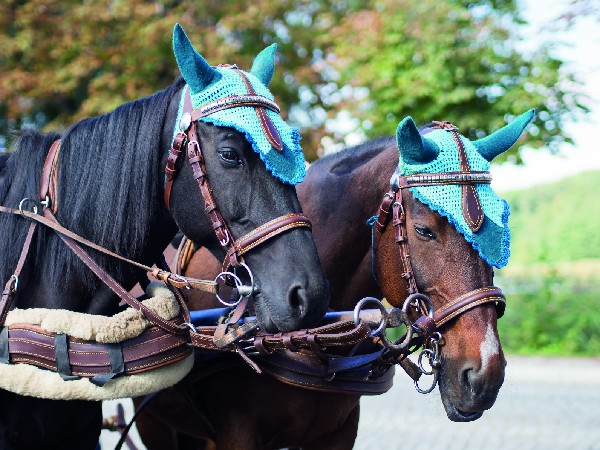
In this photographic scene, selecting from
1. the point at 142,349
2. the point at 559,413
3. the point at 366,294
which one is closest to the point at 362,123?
the point at 559,413

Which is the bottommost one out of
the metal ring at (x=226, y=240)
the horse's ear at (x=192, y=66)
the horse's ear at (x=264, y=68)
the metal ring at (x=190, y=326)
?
the metal ring at (x=190, y=326)

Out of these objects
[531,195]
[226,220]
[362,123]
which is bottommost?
[531,195]

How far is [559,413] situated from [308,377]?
19.0ft

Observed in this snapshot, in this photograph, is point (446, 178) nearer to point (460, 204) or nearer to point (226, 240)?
point (460, 204)

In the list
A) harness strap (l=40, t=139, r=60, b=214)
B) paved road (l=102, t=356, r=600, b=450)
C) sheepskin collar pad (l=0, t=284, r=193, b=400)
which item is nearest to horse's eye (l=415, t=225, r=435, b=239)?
sheepskin collar pad (l=0, t=284, r=193, b=400)

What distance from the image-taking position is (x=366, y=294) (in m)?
3.14

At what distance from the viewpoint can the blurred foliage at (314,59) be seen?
9492 millimetres

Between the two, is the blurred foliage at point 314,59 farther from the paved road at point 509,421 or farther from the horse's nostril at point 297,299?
the horse's nostril at point 297,299

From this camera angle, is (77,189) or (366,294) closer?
(77,189)

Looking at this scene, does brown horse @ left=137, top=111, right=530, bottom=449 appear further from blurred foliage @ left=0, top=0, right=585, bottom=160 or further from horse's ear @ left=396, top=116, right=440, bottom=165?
blurred foliage @ left=0, top=0, right=585, bottom=160

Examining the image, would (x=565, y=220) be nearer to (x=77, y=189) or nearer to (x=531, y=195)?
(x=531, y=195)

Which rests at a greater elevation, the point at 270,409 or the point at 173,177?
the point at 173,177

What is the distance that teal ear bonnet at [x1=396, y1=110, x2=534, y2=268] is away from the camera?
2666mm

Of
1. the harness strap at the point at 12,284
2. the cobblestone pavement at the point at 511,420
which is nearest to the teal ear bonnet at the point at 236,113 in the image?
the harness strap at the point at 12,284
